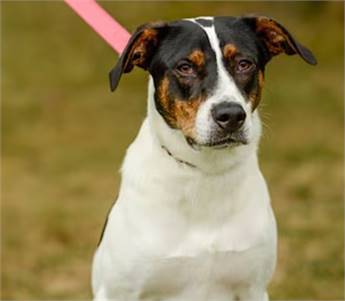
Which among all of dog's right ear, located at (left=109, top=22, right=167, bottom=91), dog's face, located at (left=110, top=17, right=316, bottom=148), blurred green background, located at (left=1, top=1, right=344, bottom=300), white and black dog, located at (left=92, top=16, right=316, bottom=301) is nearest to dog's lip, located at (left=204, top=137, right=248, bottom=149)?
dog's face, located at (left=110, top=17, right=316, bottom=148)

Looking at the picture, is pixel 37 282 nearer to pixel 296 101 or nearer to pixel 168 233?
pixel 168 233

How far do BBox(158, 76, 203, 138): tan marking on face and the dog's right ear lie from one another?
0.16 metres

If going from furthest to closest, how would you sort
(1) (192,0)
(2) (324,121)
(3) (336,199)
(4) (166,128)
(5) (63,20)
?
1. (5) (63,20)
2. (1) (192,0)
3. (2) (324,121)
4. (3) (336,199)
5. (4) (166,128)

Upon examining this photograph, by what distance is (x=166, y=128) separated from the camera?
13.7ft

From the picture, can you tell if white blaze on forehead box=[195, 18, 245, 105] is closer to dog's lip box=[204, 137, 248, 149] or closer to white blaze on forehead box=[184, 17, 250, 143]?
white blaze on forehead box=[184, 17, 250, 143]

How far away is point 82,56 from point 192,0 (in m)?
1.49

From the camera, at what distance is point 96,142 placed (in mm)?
10789

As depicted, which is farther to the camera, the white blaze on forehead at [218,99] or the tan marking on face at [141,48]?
the tan marking on face at [141,48]

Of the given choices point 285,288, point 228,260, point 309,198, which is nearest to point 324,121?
point 309,198

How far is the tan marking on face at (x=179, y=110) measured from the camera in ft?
13.0

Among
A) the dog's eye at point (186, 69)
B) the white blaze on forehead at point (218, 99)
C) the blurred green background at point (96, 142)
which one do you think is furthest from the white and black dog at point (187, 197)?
the blurred green background at point (96, 142)

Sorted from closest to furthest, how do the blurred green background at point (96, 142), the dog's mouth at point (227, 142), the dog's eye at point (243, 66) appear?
1. the dog's mouth at point (227, 142)
2. the dog's eye at point (243, 66)
3. the blurred green background at point (96, 142)

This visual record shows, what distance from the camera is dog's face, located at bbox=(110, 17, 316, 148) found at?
12.8 feet

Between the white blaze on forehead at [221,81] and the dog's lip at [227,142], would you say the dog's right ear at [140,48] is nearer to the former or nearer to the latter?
the white blaze on forehead at [221,81]
